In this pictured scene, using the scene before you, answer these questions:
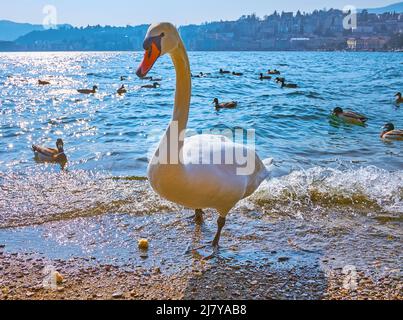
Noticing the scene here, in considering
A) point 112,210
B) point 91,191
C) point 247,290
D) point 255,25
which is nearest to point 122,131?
point 91,191

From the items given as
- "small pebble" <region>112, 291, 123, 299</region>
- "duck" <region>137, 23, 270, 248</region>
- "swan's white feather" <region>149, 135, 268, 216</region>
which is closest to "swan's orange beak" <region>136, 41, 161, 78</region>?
"duck" <region>137, 23, 270, 248</region>

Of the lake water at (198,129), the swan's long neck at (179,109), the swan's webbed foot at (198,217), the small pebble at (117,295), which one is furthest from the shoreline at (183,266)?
the swan's long neck at (179,109)

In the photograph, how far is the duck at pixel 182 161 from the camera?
4.03 metres

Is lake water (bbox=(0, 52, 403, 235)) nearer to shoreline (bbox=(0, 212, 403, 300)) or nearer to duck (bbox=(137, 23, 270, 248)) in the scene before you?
shoreline (bbox=(0, 212, 403, 300))

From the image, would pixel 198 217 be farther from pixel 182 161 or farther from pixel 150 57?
pixel 150 57

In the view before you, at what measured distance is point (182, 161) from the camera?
4266 mm

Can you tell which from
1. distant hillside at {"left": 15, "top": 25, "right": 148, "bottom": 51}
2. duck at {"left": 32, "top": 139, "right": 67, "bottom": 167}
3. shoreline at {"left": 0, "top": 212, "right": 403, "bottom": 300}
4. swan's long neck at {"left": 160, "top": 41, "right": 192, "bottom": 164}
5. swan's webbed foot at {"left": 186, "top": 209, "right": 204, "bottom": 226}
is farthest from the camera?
distant hillside at {"left": 15, "top": 25, "right": 148, "bottom": 51}

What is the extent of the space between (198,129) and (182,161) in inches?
360

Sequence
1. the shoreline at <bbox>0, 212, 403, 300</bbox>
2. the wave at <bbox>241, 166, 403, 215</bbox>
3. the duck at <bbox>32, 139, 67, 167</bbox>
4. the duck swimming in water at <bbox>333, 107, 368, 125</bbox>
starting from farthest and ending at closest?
the duck swimming in water at <bbox>333, 107, 368, 125</bbox>
the duck at <bbox>32, 139, 67, 167</bbox>
the wave at <bbox>241, 166, 403, 215</bbox>
the shoreline at <bbox>0, 212, 403, 300</bbox>

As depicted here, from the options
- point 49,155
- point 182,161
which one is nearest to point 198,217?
point 182,161

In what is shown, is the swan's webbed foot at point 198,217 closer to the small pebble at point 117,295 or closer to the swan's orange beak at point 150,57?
the small pebble at point 117,295

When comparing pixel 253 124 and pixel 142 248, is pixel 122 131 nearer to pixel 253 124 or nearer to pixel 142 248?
pixel 253 124

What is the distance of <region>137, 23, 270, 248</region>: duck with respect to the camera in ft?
13.2

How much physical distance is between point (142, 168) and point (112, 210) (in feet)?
8.99
